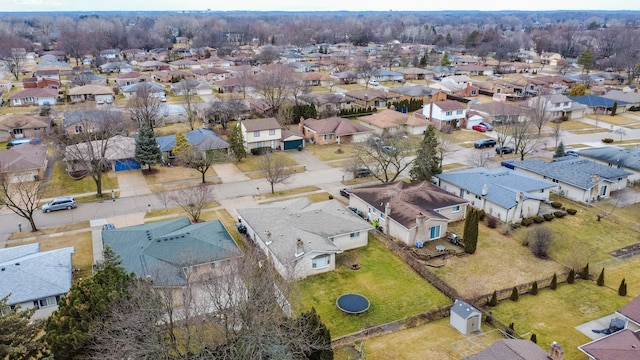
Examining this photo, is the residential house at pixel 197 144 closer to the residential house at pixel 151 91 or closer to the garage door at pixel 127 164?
the garage door at pixel 127 164

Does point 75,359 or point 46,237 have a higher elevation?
point 75,359

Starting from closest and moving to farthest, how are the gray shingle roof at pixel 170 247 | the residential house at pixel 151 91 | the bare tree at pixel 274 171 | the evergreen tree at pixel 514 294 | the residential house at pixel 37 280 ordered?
the residential house at pixel 37 280, the gray shingle roof at pixel 170 247, the evergreen tree at pixel 514 294, the bare tree at pixel 274 171, the residential house at pixel 151 91

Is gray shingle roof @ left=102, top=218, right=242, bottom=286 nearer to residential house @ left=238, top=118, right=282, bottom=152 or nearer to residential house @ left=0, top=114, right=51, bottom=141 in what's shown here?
residential house @ left=238, top=118, right=282, bottom=152

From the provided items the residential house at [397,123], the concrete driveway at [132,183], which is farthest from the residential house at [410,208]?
the residential house at [397,123]

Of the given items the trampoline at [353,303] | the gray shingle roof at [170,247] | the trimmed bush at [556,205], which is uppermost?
the gray shingle roof at [170,247]

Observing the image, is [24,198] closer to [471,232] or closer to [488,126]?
[471,232]

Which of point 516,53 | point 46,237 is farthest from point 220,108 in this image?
point 516,53

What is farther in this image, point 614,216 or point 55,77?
point 55,77

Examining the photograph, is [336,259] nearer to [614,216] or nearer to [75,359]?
[75,359]
